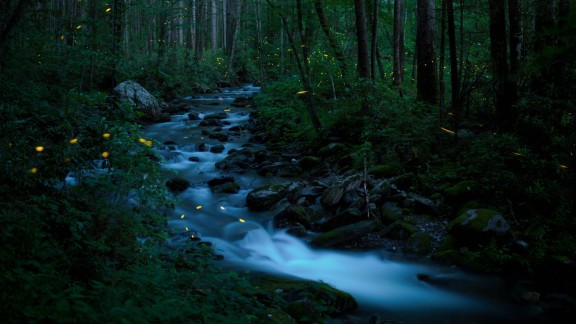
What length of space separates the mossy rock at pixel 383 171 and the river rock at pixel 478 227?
2298mm

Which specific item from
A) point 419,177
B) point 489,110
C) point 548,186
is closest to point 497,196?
point 548,186

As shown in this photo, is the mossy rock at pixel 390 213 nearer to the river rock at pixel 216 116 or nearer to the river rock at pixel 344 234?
the river rock at pixel 344 234

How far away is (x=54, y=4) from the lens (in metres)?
25.0

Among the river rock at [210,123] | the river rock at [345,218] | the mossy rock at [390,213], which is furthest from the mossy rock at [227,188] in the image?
the river rock at [210,123]

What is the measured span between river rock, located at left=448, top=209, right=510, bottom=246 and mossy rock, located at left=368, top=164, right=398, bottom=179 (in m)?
2.30

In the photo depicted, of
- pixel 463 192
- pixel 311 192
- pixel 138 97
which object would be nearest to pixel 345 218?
pixel 311 192

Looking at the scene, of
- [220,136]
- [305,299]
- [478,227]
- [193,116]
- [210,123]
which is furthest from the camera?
[193,116]

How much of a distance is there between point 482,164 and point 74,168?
22.1ft

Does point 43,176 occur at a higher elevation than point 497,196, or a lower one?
higher

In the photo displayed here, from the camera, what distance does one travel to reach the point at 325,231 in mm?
7969

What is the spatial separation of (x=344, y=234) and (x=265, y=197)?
2.19 m

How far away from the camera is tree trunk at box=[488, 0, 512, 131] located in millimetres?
8766

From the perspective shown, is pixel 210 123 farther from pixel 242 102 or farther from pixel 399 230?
pixel 399 230

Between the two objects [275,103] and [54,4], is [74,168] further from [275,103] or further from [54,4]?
[54,4]
